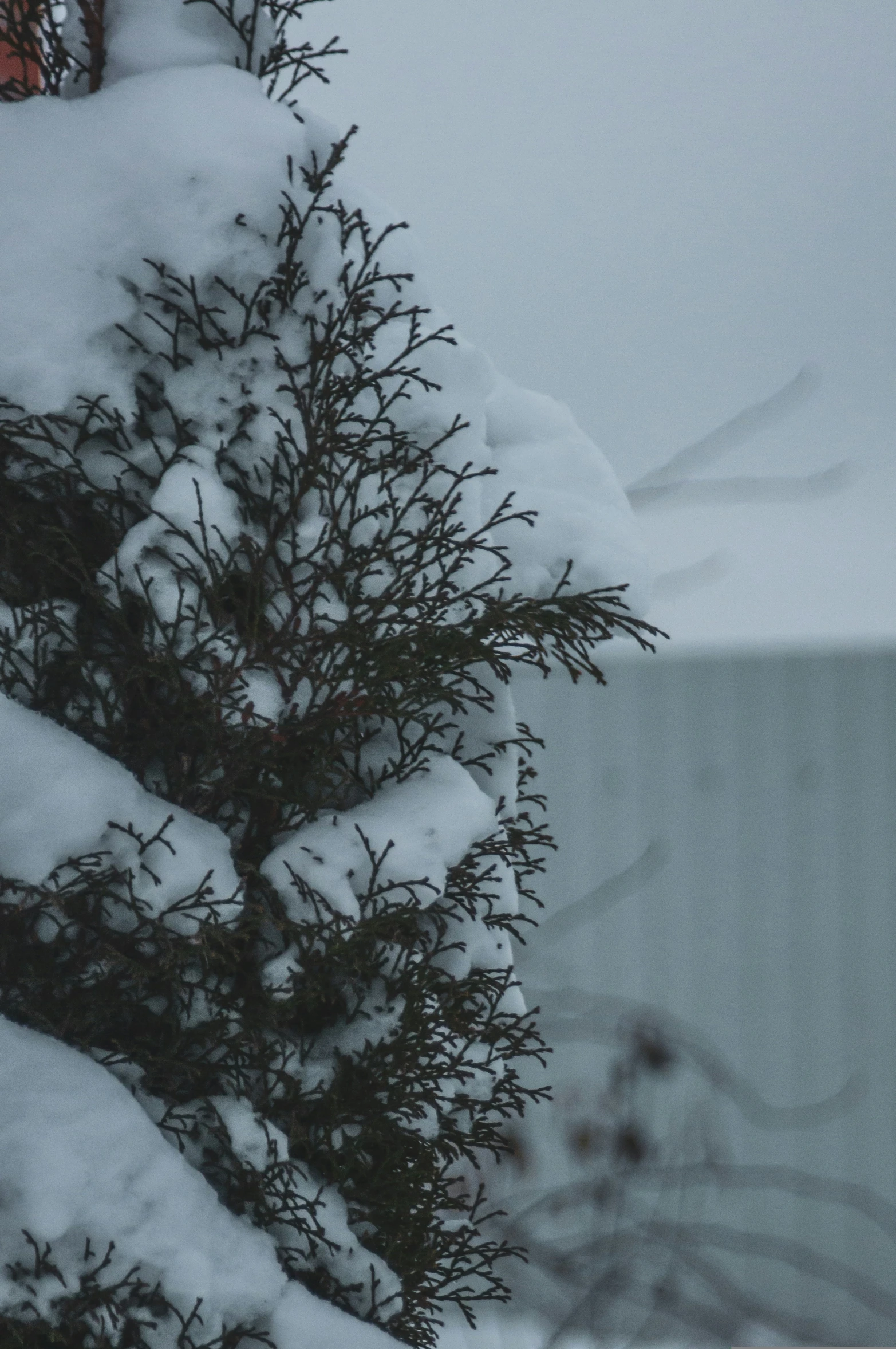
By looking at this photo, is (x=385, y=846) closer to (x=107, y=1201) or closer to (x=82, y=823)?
(x=82, y=823)

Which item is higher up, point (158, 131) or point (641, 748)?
point (641, 748)

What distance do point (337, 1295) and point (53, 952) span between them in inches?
31.7

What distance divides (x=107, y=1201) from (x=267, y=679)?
0.87m

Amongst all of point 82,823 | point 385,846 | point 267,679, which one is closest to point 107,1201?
point 82,823

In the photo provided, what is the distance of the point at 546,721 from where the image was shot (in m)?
6.75

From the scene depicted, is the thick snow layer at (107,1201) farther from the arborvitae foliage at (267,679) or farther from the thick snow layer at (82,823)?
the thick snow layer at (82,823)

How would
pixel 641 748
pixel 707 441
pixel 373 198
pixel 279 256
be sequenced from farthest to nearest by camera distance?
1. pixel 641 748
2. pixel 707 441
3. pixel 373 198
4. pixel 279 256

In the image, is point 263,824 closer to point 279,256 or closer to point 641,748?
point 279,256

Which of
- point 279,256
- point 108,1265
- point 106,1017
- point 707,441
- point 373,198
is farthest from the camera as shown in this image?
point 707,441

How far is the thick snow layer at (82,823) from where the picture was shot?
6.07 feet

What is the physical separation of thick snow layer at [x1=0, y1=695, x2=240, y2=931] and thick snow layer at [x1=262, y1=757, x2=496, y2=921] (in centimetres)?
12

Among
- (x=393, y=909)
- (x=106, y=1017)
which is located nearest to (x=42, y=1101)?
(x=106, y=1017)

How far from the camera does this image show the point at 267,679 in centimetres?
200

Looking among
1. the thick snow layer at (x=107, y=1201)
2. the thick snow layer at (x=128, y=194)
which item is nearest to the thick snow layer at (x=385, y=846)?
the thick snow layer at (x=107, y=1201)
